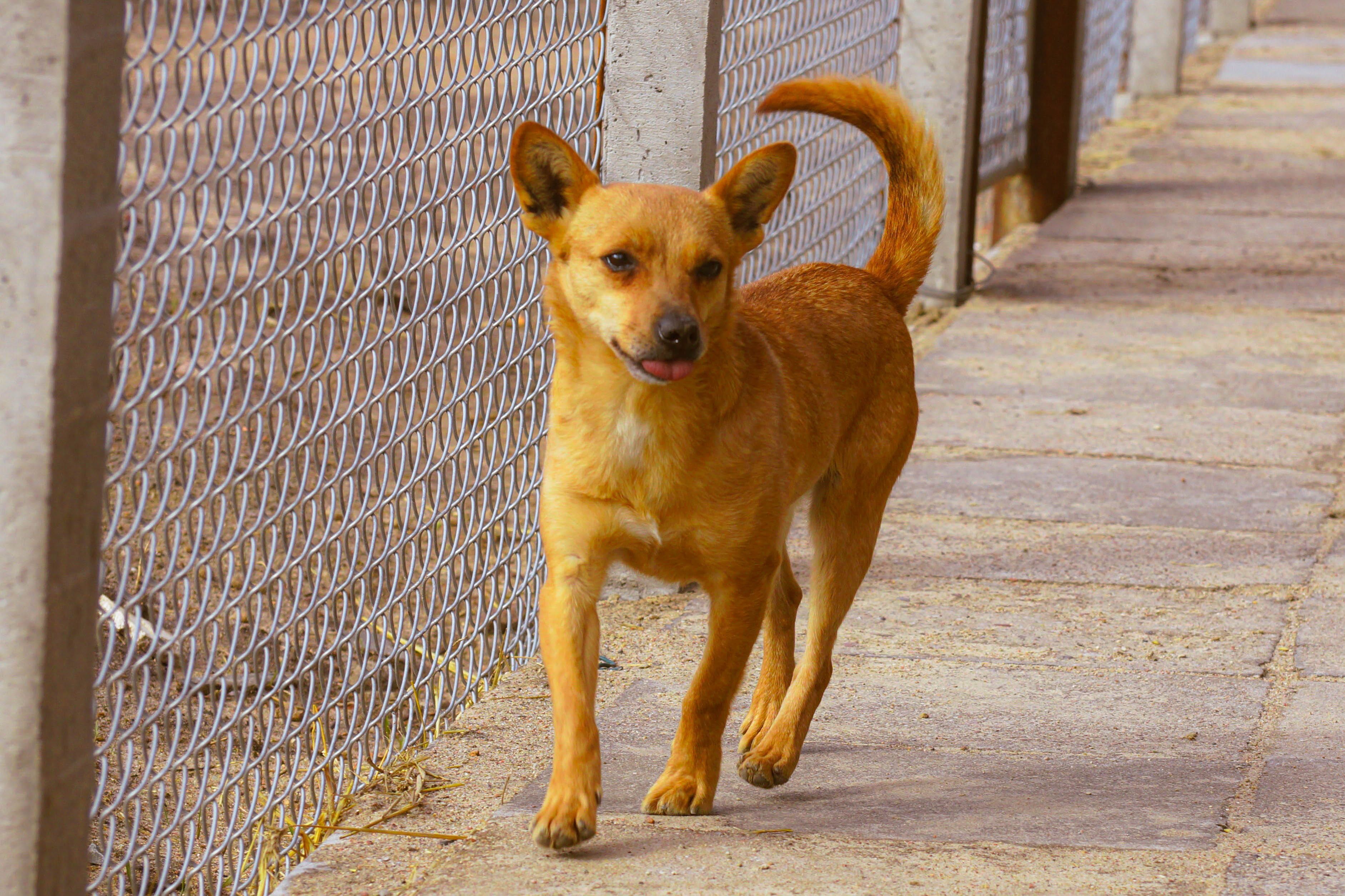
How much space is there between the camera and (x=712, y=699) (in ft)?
9.86

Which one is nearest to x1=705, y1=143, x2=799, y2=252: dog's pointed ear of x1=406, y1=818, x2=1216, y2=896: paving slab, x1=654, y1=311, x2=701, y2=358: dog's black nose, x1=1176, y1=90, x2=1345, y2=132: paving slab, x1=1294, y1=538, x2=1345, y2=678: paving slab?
x1=654, y1=311, x2=701, y2=358: dog's black nose

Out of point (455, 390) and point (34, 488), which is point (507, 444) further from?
point (34, 488)

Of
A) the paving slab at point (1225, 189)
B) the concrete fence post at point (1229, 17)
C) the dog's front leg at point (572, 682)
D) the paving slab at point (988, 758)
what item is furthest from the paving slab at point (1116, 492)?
the concrete fence post at point (1229, 17)

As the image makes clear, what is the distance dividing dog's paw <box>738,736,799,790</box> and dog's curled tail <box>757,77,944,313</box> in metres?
1.13

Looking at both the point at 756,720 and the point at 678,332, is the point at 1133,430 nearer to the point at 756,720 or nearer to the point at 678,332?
the point at 756,720

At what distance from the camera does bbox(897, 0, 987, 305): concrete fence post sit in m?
6.98

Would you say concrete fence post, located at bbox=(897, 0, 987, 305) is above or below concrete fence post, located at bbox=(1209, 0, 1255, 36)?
above

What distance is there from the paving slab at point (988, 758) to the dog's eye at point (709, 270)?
95 centimetres

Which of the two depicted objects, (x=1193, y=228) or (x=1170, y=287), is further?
(x=1193, y=228)

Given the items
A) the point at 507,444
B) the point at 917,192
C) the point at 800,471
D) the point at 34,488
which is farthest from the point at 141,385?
the point at 917,192

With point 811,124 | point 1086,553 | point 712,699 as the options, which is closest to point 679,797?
point 712,699

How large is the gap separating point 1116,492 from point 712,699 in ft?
7.77

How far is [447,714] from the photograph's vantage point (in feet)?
12.0

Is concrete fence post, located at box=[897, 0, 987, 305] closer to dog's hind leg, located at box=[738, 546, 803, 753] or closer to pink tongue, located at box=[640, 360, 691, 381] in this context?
dog's hind leg, located at box=[738, 546, 803, 753]
